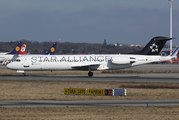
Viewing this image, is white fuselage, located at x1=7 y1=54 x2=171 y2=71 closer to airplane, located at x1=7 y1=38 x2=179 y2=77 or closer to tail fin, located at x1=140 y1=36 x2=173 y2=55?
airplane, located at x1=7 y1=38 x2=179 y2=77

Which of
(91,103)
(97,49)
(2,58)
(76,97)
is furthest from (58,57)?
(97,49)

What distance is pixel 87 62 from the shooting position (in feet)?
150

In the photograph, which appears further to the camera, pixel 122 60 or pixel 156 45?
pixel 156 45

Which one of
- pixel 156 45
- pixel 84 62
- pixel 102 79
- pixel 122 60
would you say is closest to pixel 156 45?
pixel 156 45

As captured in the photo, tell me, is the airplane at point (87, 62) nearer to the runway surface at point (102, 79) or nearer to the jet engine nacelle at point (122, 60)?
the jet engine nacelle at point (122, 60)

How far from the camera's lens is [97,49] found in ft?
517

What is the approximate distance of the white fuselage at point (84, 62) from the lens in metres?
45.1

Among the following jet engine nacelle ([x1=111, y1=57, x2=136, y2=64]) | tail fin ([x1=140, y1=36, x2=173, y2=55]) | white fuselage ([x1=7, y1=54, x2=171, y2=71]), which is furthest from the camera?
tail fin ([x1=140, y1=36, x2=173, y2=55])

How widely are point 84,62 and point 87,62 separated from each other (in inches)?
20.0

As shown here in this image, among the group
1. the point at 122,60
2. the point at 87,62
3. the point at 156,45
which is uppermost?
the point at 156,45

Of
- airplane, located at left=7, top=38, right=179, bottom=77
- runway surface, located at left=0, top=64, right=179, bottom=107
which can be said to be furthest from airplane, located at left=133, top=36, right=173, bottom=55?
runway surface, located at left=0, top=64, right=179, bottom=107

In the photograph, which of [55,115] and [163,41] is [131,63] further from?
[55,115]

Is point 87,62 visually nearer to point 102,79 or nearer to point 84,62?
point 84,62

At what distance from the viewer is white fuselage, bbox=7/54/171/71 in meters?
45.1
